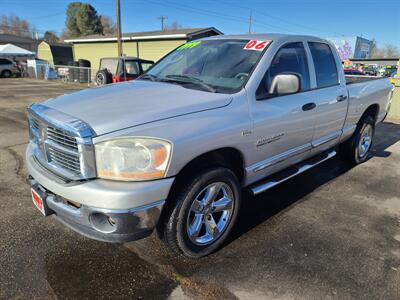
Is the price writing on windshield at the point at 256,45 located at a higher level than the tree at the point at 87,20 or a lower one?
lower

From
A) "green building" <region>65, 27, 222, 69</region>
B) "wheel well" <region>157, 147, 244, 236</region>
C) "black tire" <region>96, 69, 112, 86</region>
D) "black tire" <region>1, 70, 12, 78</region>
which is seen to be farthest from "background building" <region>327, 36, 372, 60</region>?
"wheel well" <region>157, 147, 244, 236</region>

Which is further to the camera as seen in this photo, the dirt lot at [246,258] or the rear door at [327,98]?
the rear door at [327,98]

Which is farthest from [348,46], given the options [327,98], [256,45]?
[256,45]

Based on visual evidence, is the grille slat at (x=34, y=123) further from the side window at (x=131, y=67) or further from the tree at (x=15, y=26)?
the tree at (x=15, y=26)

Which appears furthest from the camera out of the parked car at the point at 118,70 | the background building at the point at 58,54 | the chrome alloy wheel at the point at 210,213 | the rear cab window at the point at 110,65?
the background building at the point at 58,54

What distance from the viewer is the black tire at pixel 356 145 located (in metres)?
5.23

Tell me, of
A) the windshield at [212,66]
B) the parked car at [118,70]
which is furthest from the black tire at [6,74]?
the windshield at [212,66]

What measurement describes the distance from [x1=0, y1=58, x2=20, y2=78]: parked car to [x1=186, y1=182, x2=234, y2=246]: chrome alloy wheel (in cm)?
2884

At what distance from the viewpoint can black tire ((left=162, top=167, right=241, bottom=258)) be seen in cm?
253

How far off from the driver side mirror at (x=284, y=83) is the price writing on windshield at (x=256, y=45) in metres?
0.44

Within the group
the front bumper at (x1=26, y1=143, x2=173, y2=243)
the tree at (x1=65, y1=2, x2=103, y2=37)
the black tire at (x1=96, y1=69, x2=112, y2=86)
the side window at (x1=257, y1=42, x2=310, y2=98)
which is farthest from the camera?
the tree at (x1=65, y1=2, x2=103, y2=37)

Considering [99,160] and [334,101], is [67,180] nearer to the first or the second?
[99,160]

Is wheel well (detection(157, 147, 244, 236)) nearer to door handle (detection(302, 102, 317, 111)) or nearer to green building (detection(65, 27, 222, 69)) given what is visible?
door handle (detection(302, 102, 317, 111))

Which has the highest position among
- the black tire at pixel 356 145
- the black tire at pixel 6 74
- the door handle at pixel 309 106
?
the door handle at pixel 309 106
